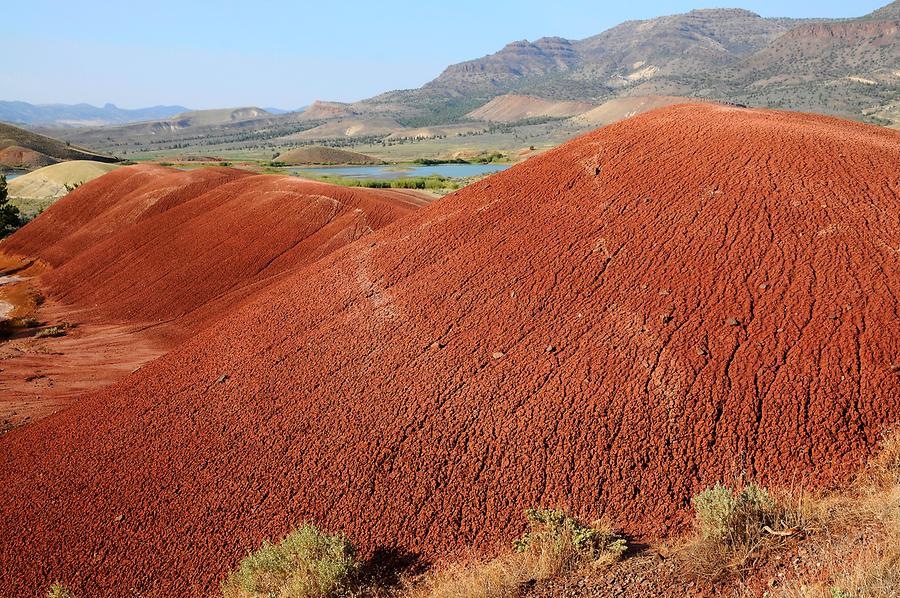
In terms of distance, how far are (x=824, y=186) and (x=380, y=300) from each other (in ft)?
25.0

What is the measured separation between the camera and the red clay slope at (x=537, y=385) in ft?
23.1

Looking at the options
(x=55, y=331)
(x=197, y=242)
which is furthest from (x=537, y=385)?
(x=197, y=242)

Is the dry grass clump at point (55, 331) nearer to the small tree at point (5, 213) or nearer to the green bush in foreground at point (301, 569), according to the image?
the green bush in foreground at point (301, 569)

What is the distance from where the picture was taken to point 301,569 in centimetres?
639

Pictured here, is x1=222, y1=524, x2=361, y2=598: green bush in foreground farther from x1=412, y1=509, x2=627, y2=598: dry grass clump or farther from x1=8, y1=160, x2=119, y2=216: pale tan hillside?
x1=8, y1=160, x2=119, y2=216: pale tan hillside

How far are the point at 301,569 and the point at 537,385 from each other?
373cm

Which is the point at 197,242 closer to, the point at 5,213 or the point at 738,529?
the point at 5,213

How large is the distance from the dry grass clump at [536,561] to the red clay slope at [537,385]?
427mm

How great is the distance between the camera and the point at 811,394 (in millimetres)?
6910

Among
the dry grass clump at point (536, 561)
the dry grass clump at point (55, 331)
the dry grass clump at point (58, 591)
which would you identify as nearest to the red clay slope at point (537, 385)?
the dry grass clump at point (58, 591)

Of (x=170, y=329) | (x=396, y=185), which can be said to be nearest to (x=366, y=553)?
(x=170, y=329)

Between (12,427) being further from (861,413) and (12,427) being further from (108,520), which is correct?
(861,413)

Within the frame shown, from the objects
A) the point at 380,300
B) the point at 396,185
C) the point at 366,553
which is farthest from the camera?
the point at 396,185

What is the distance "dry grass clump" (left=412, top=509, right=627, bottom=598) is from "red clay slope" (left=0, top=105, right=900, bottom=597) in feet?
1.40
